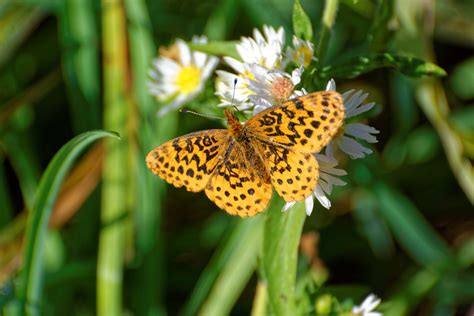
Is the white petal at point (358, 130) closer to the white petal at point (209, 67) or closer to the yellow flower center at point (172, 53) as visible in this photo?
the white petal at point (209, 67)

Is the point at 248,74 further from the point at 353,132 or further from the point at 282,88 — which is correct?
the point at 353,132

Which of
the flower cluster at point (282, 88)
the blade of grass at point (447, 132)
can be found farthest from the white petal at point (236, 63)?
the blade of grass at point (447, 132)

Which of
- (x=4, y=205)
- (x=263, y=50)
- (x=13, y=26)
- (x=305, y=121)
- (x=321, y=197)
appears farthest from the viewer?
(x=13, y=26)

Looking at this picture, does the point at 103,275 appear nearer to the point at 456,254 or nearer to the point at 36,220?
the point at 36,220

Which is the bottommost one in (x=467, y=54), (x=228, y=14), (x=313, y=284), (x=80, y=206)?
(x=80, y=206)

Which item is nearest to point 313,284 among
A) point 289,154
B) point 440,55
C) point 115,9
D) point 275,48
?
point 289,154

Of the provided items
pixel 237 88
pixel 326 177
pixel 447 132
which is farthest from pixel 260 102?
pixel 447 132
